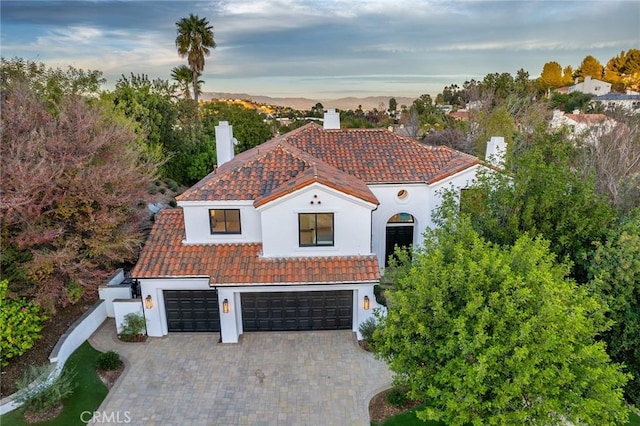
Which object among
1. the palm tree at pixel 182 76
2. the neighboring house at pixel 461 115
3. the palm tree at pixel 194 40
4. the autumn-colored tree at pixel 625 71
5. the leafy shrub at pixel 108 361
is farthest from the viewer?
the autumn-colored tree at pixel 625 71

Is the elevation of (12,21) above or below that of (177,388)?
above

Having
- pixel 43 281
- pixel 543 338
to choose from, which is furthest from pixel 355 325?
pixel 43 281

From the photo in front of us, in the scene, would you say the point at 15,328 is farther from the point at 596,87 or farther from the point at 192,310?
the point at 596,87

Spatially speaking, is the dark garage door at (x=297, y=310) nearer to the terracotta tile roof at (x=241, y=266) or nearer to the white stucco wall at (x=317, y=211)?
the terracotta tile roof at (x=241, y=266)

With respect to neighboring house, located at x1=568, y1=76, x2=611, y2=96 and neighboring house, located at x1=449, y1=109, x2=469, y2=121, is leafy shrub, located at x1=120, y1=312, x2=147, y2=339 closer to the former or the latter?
neighboring house, located at x1=449, y1=109, x2=469, y2=121

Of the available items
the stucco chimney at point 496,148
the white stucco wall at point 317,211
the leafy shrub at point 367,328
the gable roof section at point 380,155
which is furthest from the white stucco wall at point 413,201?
the leafy shrub at point 367,328

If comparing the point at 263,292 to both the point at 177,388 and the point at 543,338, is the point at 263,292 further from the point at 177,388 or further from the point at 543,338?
the point at 543,338
